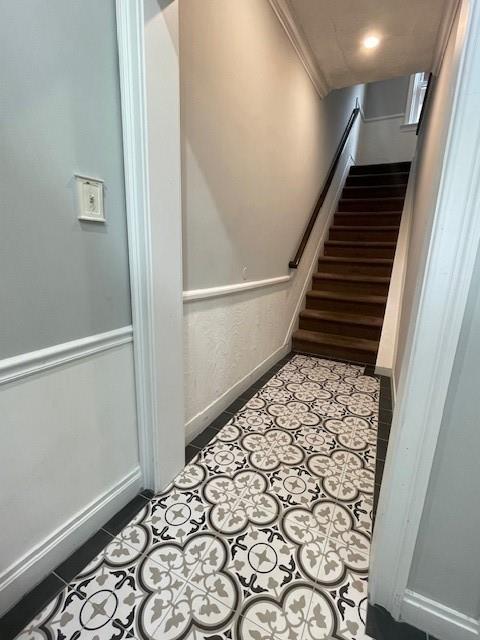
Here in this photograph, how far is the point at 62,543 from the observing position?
1049mm

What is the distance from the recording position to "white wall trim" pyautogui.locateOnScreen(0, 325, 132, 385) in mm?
834

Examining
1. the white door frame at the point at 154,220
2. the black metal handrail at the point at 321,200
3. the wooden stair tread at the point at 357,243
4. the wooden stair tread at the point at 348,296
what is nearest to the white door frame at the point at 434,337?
the white door frame at the point at 154,220

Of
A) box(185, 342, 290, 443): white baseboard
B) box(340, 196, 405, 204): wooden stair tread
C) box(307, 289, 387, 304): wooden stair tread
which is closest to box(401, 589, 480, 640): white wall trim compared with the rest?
box(185, 342, 290, 443): white baseboard

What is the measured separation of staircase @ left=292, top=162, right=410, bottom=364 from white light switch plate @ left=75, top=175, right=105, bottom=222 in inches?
96.8

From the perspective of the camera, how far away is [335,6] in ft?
6.07

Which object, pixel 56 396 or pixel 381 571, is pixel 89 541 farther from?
pixel 381 571

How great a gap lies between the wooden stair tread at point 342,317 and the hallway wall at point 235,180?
1.88ft

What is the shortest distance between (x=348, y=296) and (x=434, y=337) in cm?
267

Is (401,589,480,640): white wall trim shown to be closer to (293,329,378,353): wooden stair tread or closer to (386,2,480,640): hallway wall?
(386,2,480,640): hallway wall

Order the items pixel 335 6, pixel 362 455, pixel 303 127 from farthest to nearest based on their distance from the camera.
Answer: pixel 303 127, pixel 335 6, pixel 362 455

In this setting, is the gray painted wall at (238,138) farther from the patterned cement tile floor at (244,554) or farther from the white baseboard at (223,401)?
the patterned cement tile floor at (244,554)

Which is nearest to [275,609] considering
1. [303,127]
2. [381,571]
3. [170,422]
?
[381,571]

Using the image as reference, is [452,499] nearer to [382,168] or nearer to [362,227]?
[362,227]

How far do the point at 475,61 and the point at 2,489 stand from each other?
1549 millimetres
